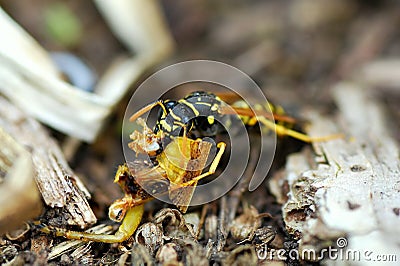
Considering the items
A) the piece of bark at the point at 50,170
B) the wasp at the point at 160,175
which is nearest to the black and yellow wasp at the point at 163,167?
the wasp at the point at 160,175

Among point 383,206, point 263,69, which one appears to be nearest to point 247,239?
point 383,206

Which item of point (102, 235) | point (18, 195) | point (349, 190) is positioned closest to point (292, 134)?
point (349, 190)

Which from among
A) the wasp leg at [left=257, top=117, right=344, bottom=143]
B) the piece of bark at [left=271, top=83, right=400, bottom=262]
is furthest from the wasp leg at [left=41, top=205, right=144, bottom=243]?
the wasp leg at [left=257, top=117, right=344, bottom=143]

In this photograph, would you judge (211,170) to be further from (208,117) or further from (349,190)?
(349,190)

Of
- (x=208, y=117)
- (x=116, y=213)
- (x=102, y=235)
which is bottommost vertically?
(x=102, y=235)

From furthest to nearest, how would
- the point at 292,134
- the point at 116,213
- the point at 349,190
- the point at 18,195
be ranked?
the point at 292,134 → the point at 116,213 → the point at 349,190 → the point at 18,195

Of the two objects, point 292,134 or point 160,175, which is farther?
point 292,134

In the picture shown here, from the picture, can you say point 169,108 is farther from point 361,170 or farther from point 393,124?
point 393,124

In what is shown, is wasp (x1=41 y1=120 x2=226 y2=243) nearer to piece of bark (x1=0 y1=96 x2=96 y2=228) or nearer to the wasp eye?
the wasp eye
